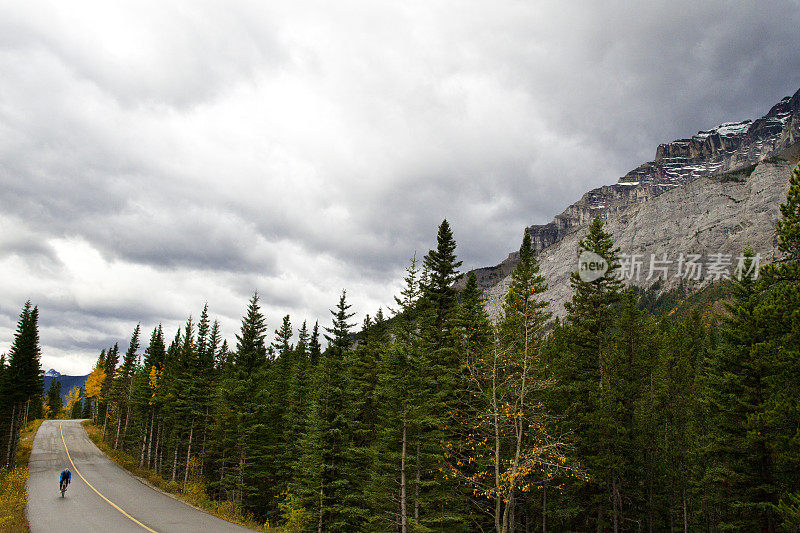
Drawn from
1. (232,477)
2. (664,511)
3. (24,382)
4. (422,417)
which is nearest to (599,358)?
(422,417)

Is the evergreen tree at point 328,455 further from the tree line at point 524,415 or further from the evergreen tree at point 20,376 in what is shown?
the evergreen tree at point 20,376

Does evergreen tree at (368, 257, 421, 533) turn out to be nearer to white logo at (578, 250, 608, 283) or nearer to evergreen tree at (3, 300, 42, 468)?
Result: white logo at (578, 250, 608, 283)

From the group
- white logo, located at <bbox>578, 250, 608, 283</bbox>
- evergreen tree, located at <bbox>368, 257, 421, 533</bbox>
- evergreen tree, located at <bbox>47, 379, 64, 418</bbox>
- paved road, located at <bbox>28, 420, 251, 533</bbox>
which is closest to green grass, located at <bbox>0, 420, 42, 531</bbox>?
paved road, located at <bbox>28, 420, 251, 533</bbox>

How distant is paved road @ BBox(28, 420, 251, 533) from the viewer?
20.6 m

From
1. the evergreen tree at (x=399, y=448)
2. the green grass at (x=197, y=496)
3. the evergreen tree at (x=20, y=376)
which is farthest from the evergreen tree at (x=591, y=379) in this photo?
the evergreen tree at (x=20, y=376)

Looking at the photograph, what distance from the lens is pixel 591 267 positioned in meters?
26.3

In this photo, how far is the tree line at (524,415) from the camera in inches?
641

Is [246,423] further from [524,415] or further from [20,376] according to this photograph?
[20,376]

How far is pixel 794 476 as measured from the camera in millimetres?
20531

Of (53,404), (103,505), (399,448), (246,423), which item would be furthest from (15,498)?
(53,404)

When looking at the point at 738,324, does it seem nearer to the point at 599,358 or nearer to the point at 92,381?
the point at 599,358

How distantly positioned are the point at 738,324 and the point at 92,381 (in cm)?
11598

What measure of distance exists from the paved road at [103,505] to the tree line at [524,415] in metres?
Result: 5.23

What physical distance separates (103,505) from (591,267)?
35.0 m
